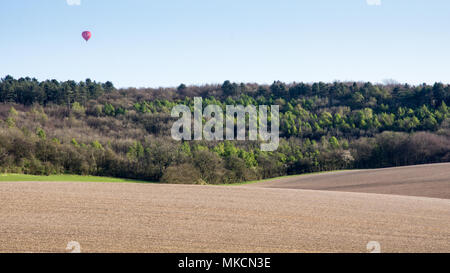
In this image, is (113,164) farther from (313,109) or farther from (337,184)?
(313,109)

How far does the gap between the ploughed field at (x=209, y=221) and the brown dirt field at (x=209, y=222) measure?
1.1 inches

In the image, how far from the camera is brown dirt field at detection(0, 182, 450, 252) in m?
11.0

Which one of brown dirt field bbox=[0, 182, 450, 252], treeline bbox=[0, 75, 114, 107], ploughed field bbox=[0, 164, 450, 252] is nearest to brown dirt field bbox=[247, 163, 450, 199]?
ploughed field bbox=[0, 164, 450, 252]

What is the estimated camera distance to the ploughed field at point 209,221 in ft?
36.3

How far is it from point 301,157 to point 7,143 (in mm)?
37690

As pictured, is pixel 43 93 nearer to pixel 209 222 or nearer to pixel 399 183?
pixel 399 183

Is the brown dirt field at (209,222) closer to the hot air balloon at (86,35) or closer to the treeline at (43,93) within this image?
the hot air balloon at (86,35)

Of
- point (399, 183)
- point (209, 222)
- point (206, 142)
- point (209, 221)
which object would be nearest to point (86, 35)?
point (209, 221)

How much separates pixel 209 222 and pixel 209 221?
21cm

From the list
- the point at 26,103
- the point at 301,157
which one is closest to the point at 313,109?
the point at 301,157

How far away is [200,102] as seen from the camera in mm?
99938

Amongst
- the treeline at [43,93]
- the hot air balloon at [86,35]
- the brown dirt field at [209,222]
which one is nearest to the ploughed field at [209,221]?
the brown dirt field at [209,222]

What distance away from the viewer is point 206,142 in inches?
2613

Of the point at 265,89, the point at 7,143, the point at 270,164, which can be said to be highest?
the point at 265,89
